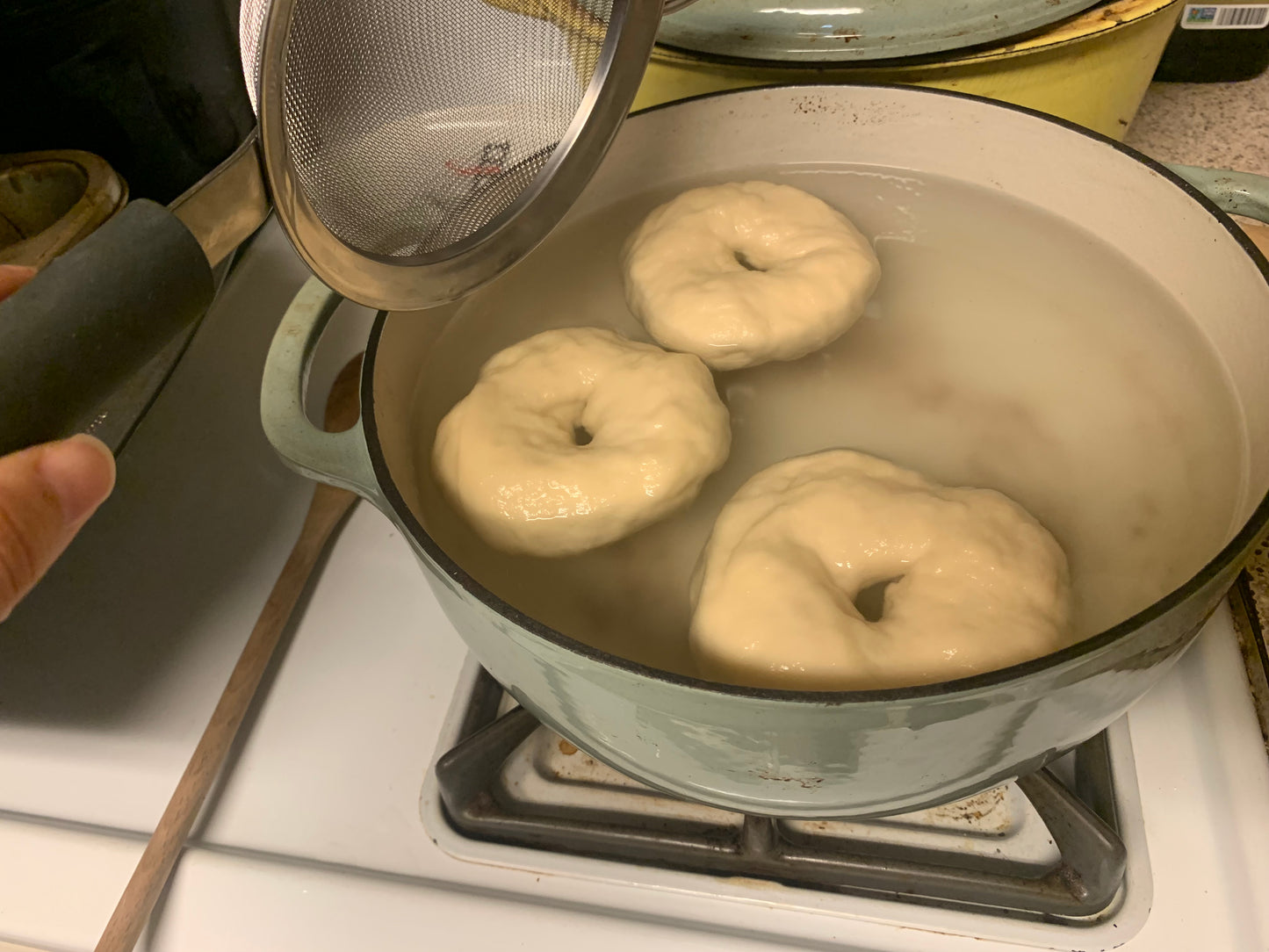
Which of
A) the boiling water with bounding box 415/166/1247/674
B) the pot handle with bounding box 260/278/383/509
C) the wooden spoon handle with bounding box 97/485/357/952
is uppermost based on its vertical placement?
the pot handle with bounding box 260/278/383/509

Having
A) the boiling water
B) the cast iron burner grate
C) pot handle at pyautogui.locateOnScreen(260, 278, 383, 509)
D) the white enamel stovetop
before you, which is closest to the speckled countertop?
the boiling water

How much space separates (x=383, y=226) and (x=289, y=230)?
0.63ft

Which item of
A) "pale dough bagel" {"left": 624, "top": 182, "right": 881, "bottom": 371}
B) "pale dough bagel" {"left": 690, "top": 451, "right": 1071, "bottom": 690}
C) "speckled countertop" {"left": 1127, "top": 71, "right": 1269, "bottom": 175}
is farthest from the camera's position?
"speckled countertop" {"left": 1127, "top": 71, "right": 1269, "bottom": 175}

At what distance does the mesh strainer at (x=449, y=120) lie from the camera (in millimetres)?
626

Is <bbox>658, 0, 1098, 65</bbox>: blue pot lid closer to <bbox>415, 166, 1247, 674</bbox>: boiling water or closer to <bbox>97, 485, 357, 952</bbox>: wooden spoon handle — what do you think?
<bbox>415, 166, 1247, 674</bbox>: boiling water

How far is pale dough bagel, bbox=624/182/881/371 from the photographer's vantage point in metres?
0.74

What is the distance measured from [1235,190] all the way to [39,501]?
30.6 inches

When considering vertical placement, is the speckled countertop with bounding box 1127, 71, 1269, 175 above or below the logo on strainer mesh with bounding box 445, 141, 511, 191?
below

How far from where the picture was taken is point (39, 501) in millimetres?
426

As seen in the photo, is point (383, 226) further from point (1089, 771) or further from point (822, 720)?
point (1089, 771)

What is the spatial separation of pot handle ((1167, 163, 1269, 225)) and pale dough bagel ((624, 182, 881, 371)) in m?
0.25

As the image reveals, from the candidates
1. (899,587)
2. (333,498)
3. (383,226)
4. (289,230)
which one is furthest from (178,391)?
(899,587)

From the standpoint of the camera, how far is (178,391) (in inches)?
35.6

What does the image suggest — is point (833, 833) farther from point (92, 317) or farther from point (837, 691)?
point (92, 317)
